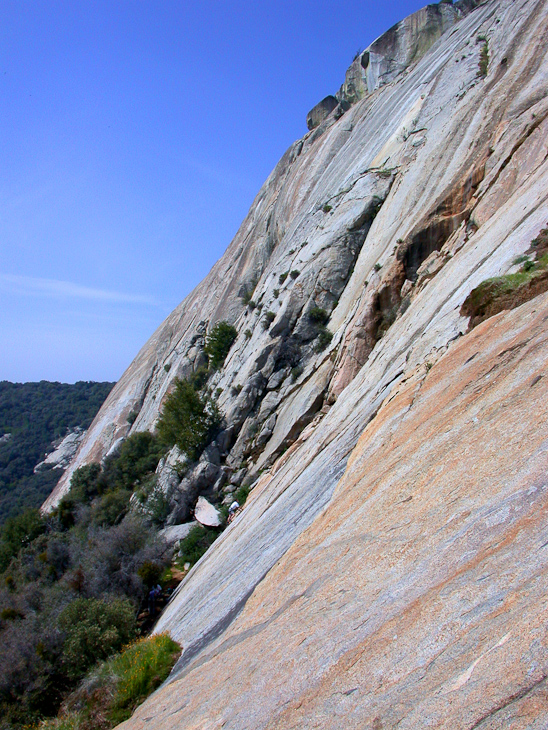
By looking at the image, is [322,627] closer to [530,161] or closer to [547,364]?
[547,364]

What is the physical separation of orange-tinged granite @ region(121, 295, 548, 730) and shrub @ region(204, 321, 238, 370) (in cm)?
2239

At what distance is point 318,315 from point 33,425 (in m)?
82.6

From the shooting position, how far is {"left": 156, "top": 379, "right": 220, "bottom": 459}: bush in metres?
22.3

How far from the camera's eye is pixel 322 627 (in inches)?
173

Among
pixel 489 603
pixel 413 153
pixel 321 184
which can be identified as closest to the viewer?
pixel 489 603

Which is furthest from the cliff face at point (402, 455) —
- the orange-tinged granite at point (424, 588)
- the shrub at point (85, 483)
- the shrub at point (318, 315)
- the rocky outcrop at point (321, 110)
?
the rocky outcrop at point (321, 110)

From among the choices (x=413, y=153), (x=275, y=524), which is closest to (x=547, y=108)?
(x=413, y=153)

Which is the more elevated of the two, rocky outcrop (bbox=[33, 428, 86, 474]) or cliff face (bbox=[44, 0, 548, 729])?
rocky outcrop (bbox=[33, 428, 86, 474])

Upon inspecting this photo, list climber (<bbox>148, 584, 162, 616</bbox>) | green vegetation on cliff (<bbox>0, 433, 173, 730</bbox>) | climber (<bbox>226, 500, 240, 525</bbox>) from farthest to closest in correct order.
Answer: climber (<bbox>226, 500, 240, 525</bbox>), climber (<bbox>148, 584, 162, 616</bbox>), green vegetation on cliff (<bbox>0, 433, 173, 730</bbox>)

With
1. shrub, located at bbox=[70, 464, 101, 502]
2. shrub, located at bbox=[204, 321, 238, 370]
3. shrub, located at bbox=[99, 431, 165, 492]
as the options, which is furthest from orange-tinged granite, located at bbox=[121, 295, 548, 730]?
shrub, located at bbox=[70, 464, 101, 502]

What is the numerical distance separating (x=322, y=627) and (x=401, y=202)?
19.2 m

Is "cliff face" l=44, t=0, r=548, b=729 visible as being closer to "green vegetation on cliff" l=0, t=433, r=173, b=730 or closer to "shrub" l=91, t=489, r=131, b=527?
"green vegetation on cliff" l=0, t=433, r=173, b=730

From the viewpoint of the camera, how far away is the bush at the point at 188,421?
22.3 m

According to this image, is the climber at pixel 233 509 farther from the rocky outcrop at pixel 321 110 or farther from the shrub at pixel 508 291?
the rocky outcrop at pixel 321 110
